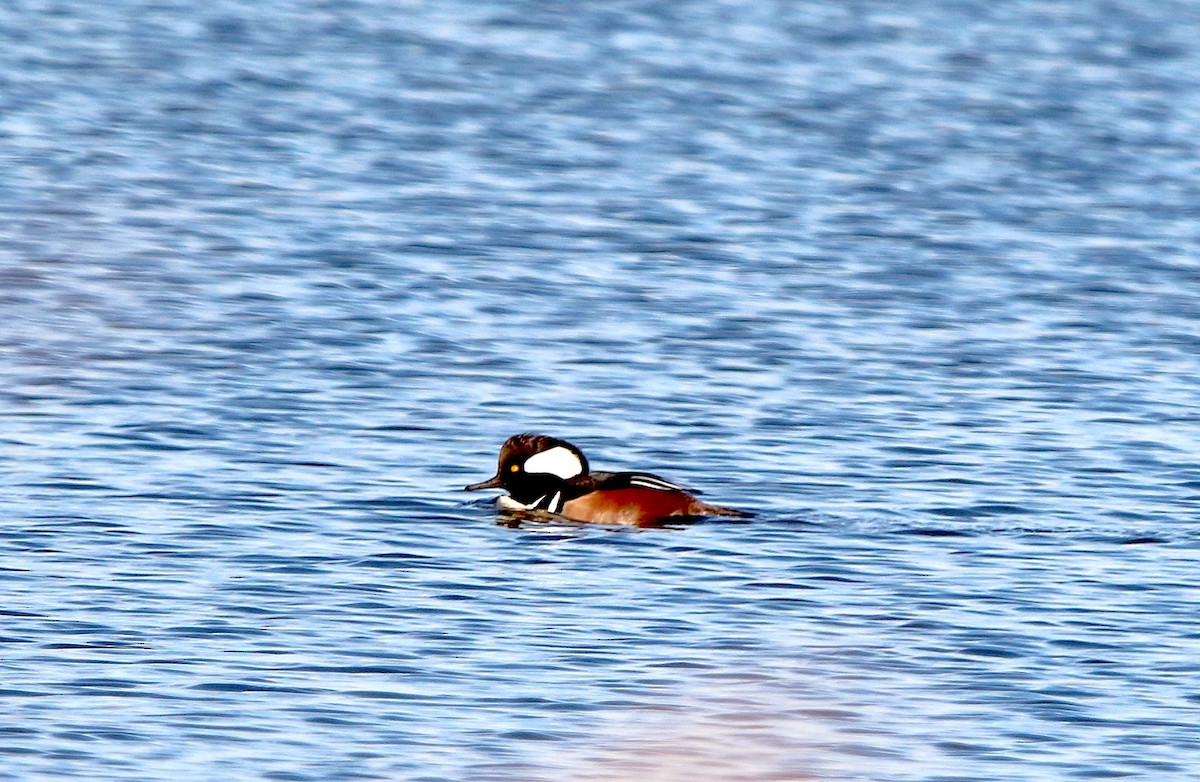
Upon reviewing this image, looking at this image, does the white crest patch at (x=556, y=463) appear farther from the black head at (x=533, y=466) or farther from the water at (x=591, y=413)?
the water at (x=591, y=413)

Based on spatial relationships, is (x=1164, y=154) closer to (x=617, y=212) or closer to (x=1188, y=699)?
(x=617, y=212)

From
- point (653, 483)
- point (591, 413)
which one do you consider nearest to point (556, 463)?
point (653, 483)

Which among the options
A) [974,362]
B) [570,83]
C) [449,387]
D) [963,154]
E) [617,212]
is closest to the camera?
[449,387]

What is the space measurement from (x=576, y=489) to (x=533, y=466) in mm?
316

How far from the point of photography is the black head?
52.3ft

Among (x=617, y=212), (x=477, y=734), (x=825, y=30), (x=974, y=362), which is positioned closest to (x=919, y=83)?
(x=825, y=30)

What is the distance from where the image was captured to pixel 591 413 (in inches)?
728

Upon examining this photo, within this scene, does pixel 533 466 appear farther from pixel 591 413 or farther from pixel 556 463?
pixel 591 413

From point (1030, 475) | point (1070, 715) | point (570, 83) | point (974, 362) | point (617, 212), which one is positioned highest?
point (570, 83)

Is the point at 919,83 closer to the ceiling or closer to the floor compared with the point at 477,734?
closer to the ceiling

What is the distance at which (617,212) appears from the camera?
2752 centimetres

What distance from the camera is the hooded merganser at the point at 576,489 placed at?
1544 cm

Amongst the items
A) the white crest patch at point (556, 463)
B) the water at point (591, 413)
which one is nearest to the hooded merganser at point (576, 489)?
the white crest patch at point (556, 463)

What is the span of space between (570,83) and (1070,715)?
85.6ft
